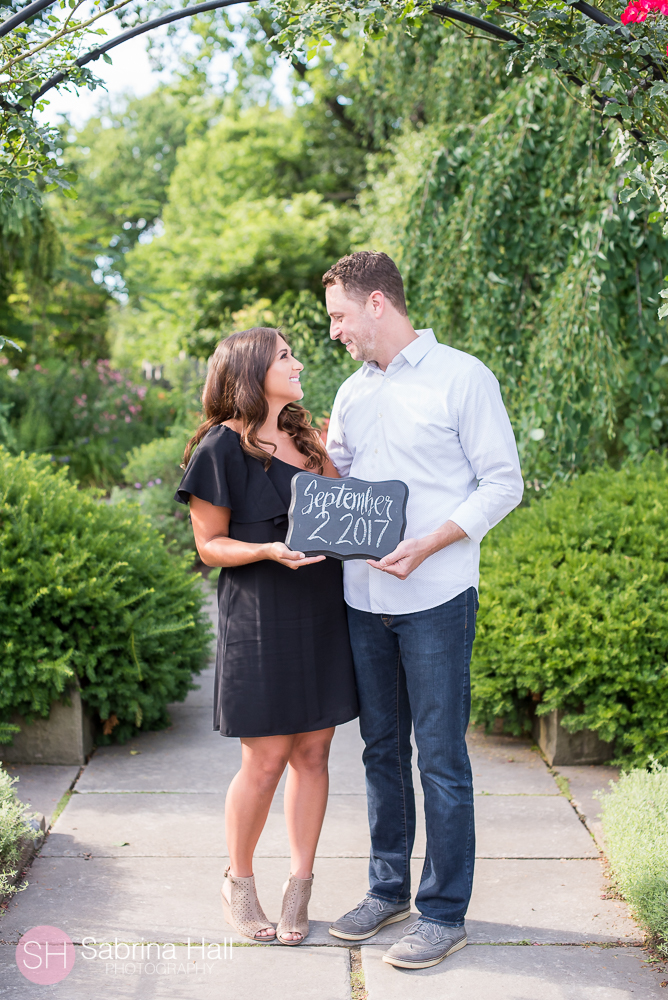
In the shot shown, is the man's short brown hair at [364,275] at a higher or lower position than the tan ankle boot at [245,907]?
higher

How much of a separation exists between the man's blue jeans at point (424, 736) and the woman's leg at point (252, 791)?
0.29 metres

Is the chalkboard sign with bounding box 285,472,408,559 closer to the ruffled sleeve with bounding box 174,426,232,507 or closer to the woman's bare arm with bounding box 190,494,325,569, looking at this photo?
the woman's bare arm with bounding box 190,494,325,569

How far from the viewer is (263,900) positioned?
2.68m

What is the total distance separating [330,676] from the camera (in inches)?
97.0

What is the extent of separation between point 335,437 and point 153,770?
182cm

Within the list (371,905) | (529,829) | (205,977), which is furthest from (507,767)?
(205,977)

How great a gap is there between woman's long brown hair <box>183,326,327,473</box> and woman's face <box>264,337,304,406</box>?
0.01 meters

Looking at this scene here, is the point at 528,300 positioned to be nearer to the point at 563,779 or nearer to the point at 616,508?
the point at 616,508

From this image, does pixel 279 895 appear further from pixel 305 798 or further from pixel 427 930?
pixel 427 930

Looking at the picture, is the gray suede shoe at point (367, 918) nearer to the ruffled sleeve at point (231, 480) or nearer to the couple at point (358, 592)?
the couple at point (358, 592)

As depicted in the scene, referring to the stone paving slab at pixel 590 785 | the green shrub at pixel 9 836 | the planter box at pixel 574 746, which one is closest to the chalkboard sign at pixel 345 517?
the green shrub at pixel 9 836

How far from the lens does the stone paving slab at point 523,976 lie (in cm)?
222

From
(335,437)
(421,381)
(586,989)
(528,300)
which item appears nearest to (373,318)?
(421,381)

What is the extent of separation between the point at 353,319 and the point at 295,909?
1.69 metres
